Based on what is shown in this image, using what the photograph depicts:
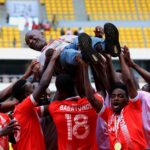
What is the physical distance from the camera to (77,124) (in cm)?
604

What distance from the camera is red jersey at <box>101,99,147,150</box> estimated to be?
18.9 ft

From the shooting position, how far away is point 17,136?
6.28 meters

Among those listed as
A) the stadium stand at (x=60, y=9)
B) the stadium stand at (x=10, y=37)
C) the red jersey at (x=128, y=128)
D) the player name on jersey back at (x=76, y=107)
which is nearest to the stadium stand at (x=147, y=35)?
the stadium stand at (x=60, y=9)

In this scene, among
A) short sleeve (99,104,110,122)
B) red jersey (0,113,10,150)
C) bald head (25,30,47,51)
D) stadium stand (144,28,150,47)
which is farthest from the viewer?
stadium stand (144,28,150,47)

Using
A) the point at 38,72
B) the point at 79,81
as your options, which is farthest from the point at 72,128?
the point at 38,72

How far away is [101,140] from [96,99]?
2.87 ft

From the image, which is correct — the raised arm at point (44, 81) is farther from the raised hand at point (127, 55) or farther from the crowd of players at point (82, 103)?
the raised hand at point (127, 55)

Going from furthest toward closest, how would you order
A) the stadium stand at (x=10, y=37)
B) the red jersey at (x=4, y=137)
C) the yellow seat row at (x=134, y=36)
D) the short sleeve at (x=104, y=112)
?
the yellow seat row at (x=134, y=36) < the stadium stand at (x=10, y=37) < the red jersey at (x=4, y=137) < the short sleeve at (x=104, y=112)

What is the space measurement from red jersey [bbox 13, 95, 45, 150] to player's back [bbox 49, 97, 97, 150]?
1.16 ft

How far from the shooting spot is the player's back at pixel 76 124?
6047 mm

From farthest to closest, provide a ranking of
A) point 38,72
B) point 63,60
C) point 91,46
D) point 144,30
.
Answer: point 144,30 < point 38,72 < point 63,60 < point 91,46

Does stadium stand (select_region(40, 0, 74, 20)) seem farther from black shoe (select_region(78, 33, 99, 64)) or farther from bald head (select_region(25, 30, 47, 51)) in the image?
black shoe (select_region(78, 33, 99, 64))

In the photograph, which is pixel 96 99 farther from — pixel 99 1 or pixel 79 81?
pixel 99 1

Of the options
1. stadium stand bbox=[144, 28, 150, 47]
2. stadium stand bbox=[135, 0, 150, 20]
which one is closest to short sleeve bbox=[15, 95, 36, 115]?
stadium stand bbox=[144, 28, 150, 47]
